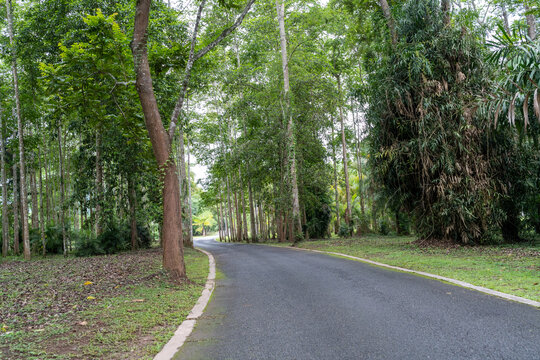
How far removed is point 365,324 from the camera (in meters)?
3.83

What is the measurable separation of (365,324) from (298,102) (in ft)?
59.5

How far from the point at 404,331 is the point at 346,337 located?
0.62 meters

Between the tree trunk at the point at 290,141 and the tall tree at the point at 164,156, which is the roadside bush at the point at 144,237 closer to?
the tree trunk at the point at 290,141

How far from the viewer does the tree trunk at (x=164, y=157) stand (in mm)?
7199

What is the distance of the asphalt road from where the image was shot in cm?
308

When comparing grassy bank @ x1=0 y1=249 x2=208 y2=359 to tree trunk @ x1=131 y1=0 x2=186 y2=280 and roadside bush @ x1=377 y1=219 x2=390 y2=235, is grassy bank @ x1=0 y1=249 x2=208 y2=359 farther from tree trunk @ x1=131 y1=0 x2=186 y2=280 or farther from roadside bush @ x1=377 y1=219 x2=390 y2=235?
roadside bush @ x1=377 y1=219 x2=390 y2=235

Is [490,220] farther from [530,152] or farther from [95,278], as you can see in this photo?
[95,278]

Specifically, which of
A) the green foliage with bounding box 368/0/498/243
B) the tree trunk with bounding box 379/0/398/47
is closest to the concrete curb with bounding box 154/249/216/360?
the green foliage with bounding box 368/0/498/243

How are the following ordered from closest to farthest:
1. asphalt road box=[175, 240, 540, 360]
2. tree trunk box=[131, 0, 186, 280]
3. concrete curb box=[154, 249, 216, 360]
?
asphalt road box=[175, 240, 540, 360]
concrete curb box=[154, 249, 216, 360]
tree trunk box=[131, 0, 186, 280]

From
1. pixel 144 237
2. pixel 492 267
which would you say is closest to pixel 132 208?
pixel 144 237

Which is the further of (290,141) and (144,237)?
(144,237)

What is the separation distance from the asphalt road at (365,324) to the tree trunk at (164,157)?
151 centimetres

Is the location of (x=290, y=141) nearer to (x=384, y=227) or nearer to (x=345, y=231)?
(x=345, y=231)

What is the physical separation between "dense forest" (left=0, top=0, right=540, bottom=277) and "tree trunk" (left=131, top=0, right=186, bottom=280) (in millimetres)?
28
